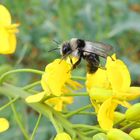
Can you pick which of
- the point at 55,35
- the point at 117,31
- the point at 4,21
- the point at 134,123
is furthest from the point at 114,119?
the point at 55,35

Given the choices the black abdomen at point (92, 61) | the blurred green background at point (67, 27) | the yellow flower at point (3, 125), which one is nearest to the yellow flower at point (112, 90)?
the black abdomen at point (92, 61)

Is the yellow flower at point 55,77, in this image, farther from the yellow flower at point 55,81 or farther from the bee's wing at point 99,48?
the bee's wing at point 99,48

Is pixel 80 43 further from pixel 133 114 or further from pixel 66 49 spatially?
pixel 133 114

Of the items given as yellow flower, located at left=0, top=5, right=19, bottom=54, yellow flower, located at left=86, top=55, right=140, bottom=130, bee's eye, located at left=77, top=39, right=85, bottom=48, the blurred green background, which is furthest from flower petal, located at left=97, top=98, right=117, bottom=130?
the blurred green background

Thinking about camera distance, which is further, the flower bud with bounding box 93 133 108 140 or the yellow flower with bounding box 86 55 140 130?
the yellow flower with bounding box 86 55 140 130

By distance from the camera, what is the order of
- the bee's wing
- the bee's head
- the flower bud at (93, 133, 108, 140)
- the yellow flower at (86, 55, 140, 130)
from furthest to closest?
the bee's head
the bee's wing
the yellow flower at (86, 55, 140, 130)
the flower bud at (93, 133, 108, 140)

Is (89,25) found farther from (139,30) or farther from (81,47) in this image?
(81,47)

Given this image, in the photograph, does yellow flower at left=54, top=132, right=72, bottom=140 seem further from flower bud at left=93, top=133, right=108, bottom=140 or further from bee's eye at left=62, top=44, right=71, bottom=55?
bee's eye at left=62, top=44, right=71, bottom=55
